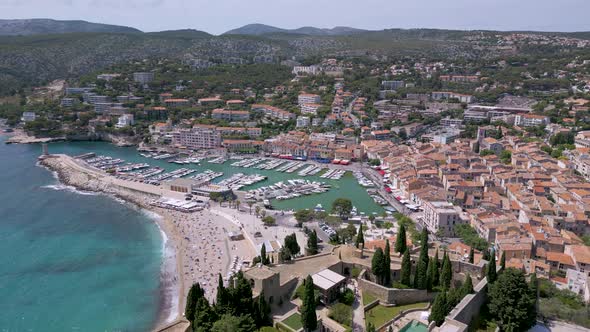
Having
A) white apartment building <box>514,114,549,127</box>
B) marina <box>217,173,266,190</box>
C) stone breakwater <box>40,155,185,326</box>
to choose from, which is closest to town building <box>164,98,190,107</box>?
stone breakwater <box>40,155,185,326</box>

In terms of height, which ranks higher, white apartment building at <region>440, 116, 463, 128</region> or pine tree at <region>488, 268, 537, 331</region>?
white apartment building at <region>440, 116, 463, 128</region>

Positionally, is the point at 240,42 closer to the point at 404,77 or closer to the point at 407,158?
the point at 404,77

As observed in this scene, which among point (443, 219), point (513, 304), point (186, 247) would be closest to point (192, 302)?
point (186, 247)

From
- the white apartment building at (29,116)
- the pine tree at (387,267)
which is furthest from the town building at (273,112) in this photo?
the pine tree at (387,267)

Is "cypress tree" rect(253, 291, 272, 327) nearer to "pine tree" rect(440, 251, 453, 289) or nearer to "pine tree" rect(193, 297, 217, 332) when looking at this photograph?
"pine tree" rect(193, 297, 217, 332)

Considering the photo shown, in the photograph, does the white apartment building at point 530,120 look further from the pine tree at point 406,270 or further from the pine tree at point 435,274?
the pine tree at point 406,270
